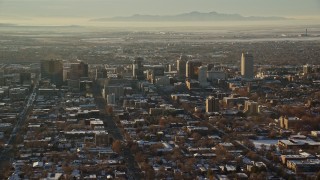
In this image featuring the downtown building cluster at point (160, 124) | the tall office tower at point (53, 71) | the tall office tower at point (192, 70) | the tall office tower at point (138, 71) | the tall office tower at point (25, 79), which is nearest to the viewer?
the downtown building cluster at point (160, 124)

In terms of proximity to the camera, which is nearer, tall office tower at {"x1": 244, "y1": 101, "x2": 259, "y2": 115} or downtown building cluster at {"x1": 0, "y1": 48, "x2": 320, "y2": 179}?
downtown building cluster at {"x1": 0, "y1": 48, "x2": 320, "y2": 179}

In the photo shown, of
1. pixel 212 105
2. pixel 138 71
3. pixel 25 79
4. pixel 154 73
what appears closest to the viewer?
pixel 212 105

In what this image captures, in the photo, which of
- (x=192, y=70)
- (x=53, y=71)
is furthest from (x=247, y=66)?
(x=53, y=71)

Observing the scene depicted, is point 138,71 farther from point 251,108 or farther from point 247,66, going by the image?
point 251,108

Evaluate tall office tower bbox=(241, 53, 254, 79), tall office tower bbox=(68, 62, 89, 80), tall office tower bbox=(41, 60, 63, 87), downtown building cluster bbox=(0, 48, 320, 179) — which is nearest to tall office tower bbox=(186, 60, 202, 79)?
downtown building cluster bbox=(0, 48, 320, 179)

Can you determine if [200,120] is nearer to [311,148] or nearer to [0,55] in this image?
[311,148]

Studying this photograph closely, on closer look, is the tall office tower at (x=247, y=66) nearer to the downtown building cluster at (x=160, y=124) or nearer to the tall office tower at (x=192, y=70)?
the downtown building cluster at (x=160, y=124)

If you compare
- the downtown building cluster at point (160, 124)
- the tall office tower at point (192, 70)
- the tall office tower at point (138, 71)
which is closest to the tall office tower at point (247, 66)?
the downtown building cluster at point (160, 124)

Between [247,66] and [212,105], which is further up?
[247,66]

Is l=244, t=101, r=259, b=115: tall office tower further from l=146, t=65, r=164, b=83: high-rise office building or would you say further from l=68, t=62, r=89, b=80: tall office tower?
l=68, t=62, r=89, b=80: tall office tower
